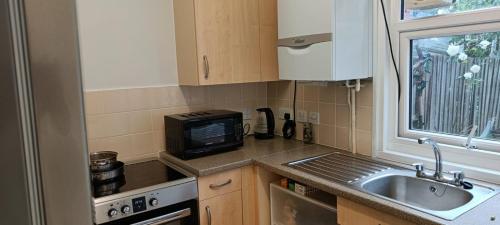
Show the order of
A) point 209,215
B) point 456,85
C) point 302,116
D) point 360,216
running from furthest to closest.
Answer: point 302,116, point 209,215, point 456,85, point 360,216

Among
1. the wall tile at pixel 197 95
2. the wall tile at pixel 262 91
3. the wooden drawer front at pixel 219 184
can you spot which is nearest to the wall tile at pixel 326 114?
the wall tile at pixel 262 91

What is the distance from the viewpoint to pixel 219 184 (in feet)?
6.71

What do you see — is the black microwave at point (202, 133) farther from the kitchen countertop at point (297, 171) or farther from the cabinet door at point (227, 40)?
the cabinet door at point (227, 40)

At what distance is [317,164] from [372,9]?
2.96 ft

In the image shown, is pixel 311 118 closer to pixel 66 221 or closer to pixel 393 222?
pixel 393 222

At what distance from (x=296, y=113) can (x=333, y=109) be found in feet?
1.16

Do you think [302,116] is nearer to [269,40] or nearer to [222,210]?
[269,40]

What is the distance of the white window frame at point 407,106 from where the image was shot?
1696 millimetres

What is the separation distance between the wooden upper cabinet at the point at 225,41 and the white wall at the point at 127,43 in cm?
8

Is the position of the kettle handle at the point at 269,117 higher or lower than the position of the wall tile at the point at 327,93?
lower

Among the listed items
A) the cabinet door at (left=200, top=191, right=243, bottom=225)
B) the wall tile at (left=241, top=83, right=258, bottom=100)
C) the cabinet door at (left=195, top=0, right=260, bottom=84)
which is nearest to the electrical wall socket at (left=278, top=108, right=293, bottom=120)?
the wall tile at (left=241, top=83, right=258, bottom=100)

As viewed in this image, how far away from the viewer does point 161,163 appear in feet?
7.40

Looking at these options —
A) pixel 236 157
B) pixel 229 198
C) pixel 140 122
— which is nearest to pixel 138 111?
pixel 140 122

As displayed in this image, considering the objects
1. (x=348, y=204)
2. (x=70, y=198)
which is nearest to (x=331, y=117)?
(x=348, y=204)
